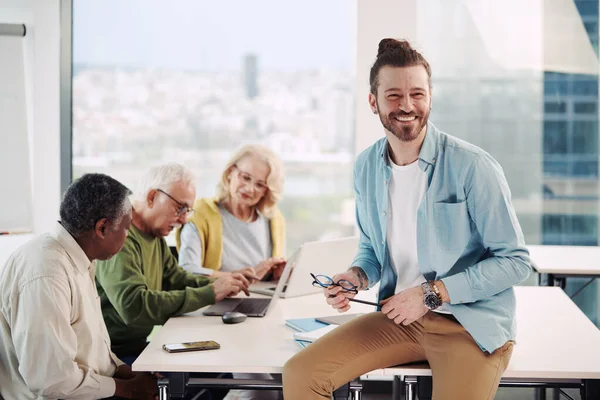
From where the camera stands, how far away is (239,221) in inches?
150

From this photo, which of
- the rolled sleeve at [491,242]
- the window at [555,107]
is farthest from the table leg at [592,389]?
the window at [555,107]

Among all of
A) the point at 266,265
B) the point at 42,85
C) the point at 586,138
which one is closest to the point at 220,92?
the point at 42,85

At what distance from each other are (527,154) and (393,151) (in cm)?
265

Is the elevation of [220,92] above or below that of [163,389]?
above

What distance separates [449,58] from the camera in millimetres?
4871

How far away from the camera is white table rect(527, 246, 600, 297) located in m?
3.82

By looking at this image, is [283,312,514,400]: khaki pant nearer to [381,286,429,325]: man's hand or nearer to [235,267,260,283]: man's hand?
[381,286,429,325]: man's hand

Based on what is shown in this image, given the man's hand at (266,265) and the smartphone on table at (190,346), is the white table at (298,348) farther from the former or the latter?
the man's hand at (266,265)

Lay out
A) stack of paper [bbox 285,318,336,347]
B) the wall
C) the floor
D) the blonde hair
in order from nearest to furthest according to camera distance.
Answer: stack of paper [bbox 285,318,336,347], the blonde hair, the floor, the wall

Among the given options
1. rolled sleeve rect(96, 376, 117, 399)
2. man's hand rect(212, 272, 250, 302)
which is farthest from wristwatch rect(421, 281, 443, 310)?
rolled sleeve rect(96, 376, 117, 399)

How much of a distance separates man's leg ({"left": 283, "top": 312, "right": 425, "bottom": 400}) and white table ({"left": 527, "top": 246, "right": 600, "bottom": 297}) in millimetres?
1687

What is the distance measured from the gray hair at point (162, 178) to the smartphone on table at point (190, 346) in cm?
84

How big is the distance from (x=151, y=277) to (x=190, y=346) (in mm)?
749

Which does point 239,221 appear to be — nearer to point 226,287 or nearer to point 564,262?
point 226,287
